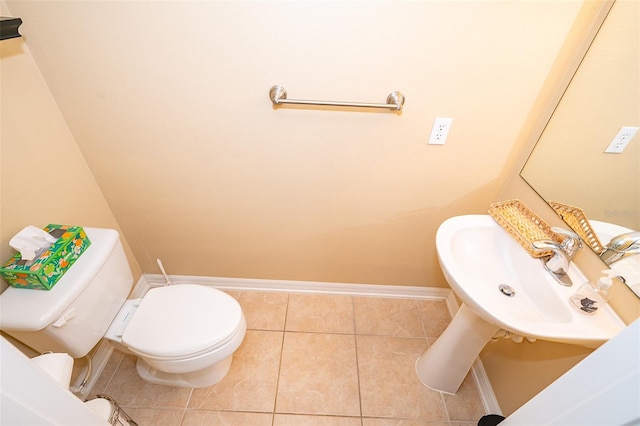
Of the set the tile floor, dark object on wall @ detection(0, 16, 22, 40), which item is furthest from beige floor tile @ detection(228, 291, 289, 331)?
dark object on wall @ detection(0, 16, 22, 40)

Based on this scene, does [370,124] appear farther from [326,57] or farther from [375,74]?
[326,57]

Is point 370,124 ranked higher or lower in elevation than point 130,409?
higher

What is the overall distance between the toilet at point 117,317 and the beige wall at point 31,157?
0.62 feet

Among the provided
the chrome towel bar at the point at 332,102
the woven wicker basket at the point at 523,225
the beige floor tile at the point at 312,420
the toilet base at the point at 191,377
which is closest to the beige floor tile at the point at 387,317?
the beige floor tile at the point at 312,420

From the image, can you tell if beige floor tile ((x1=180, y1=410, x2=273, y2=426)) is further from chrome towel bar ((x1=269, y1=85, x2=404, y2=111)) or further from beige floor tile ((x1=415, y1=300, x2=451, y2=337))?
chrome towel bar ((x1=269, y1=85, x2=404, y2=111))

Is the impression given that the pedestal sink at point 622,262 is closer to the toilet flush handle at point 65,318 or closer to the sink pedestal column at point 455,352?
the sink pedestal column at point 455,352

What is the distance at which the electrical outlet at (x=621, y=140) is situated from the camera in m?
0.80

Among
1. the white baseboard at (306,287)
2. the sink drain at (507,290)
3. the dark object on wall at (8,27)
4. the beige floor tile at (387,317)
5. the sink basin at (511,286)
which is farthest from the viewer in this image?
the white baseboard at (306,287)

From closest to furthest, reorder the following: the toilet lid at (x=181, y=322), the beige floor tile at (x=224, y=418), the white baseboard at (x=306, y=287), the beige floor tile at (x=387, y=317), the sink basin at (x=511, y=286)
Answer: the sink basin at (x=511, y=286)
the toilet lid at (x=181, y=322)
the beige floor tile at (x=224, y=418)
the beige floor tile at (x=387, y=317)
the white baseboard at (x=306, y=287)

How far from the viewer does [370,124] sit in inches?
44.0

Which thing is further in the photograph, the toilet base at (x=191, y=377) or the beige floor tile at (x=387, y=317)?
the beige floor tile at (x=387, y=317)

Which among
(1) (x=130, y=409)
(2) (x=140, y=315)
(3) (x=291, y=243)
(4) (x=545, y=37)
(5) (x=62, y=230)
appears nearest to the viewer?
(4) (x=545, y=37)

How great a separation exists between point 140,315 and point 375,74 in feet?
4.19

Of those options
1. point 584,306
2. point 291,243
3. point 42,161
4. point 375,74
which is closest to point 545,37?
point 375,74
